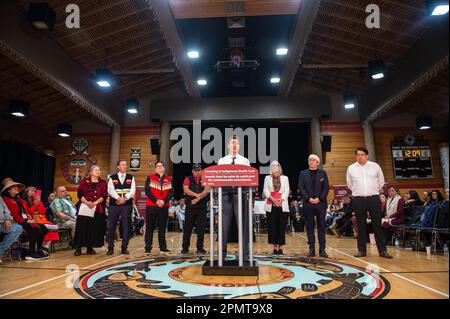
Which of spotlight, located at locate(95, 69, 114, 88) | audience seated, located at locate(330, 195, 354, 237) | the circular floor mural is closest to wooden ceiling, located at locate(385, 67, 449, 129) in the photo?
audience seated, located at locate(330, 195, 354, 237)

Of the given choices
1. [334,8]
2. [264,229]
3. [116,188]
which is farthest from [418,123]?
[116,188]

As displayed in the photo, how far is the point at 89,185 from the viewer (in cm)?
444

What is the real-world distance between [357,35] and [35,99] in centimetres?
990

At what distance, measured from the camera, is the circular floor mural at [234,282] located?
75.3 inches

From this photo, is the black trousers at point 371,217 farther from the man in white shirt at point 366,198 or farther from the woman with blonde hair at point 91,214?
the woman with blonde hair at point 91,214

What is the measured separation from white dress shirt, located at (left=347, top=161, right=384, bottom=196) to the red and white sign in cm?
198

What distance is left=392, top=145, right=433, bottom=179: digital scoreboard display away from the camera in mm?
10977

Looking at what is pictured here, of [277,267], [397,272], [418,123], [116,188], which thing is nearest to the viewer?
[397,272]

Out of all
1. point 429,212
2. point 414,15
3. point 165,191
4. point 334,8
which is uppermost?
point 334,8

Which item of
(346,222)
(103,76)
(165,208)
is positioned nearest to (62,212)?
(165,208)

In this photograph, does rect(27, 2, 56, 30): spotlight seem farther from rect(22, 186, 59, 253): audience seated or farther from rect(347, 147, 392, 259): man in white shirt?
rect(347, 147, 392, 259): man in white shirt

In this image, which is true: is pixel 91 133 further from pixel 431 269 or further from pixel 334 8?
pixel 431 269

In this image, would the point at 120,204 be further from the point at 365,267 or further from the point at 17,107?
the point at 17,107
